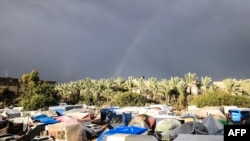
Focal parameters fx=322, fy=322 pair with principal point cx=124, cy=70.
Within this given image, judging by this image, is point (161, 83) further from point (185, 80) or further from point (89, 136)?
point (89, 136)

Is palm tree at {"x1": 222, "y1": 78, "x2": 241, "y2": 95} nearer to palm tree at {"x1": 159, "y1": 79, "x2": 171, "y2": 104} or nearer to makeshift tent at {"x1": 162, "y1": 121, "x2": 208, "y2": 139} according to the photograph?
palm tree at {"x1": 159, "y1": 79, "x2": 171, "y2": 104}

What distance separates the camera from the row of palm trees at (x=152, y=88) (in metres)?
58.5

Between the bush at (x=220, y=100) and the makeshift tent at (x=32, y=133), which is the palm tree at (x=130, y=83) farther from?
the makeshift tent at (x=32, y=133)

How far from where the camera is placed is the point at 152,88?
64.7 metres

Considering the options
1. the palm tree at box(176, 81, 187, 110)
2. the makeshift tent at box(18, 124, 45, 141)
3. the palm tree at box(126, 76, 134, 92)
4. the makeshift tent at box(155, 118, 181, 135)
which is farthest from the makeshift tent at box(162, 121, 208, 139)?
the palm tree at box(126, 76, 134, 92)

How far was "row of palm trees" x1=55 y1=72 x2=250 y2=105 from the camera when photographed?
58.5 metres

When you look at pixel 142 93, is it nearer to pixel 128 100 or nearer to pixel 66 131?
pixel 128 100

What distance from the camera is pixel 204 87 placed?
62.3m

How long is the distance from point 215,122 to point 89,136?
9.96 metres

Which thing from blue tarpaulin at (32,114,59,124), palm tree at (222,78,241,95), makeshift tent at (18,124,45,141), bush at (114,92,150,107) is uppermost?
palm tree at (222,78,241,95)

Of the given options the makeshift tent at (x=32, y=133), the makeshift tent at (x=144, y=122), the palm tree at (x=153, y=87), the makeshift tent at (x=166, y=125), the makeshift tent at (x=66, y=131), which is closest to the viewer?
the makeshift tent at (x=32, y=133)

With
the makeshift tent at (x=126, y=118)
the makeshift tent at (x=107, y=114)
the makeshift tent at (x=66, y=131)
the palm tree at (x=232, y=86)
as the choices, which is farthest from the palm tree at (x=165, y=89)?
the makeshift tent at (x=66, y=131)

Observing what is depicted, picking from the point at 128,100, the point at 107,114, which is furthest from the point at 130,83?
the point at 107,114

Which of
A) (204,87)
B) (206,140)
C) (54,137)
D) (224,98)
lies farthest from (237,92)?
(206,140)
